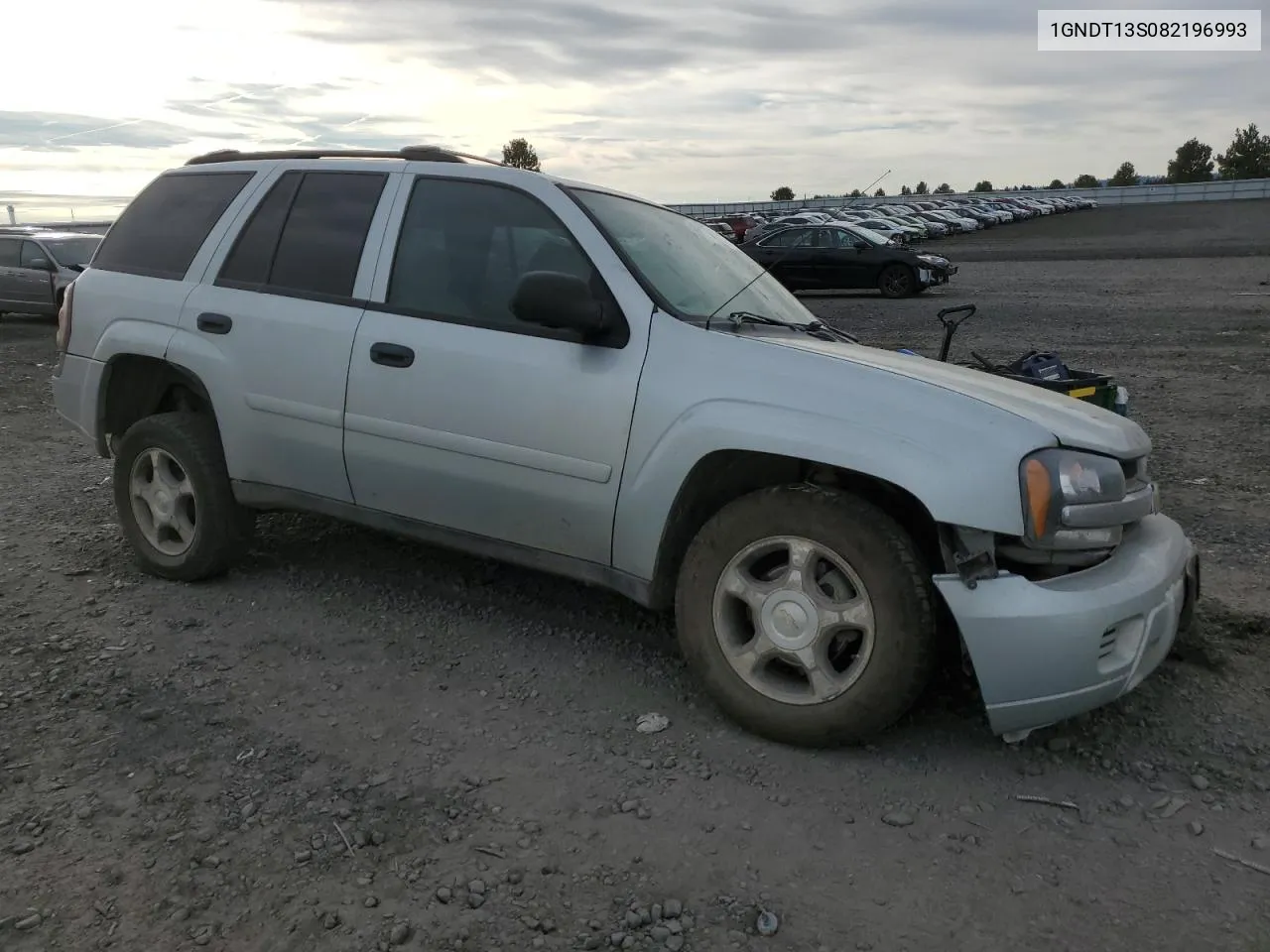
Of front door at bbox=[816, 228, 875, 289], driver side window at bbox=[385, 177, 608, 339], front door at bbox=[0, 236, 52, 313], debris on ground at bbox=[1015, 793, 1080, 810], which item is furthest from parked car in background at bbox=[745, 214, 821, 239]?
debris on ground at bbox=[1015, 793, 1080, 810]

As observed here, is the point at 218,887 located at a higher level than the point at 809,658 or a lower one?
lower

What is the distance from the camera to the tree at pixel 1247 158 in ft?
315

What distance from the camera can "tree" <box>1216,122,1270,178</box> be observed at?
96.1 meters

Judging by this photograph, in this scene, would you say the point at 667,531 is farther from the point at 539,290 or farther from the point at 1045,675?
the point at 1045,675

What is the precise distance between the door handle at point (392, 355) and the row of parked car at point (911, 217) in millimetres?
21671

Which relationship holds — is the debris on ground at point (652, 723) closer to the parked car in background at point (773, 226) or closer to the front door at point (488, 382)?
the front door at point (488, 382)

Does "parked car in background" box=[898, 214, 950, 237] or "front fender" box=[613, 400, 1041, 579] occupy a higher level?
"parked car in background" box=[898, 214, 950, 237]

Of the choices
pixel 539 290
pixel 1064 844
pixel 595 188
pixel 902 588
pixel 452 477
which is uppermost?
pixel 595 188

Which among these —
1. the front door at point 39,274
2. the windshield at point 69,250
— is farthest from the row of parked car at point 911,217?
the front door at point 39,274

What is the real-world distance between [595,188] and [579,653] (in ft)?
6.02

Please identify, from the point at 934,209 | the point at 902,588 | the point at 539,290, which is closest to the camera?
the point at 902,588

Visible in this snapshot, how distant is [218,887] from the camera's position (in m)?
2.58

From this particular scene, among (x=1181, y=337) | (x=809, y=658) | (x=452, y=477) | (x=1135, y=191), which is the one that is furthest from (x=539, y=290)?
(x=1135, y=191)

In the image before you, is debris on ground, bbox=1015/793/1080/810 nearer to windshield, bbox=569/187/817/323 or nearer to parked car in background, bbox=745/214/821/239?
windshield, bbox=569/187/817/323
